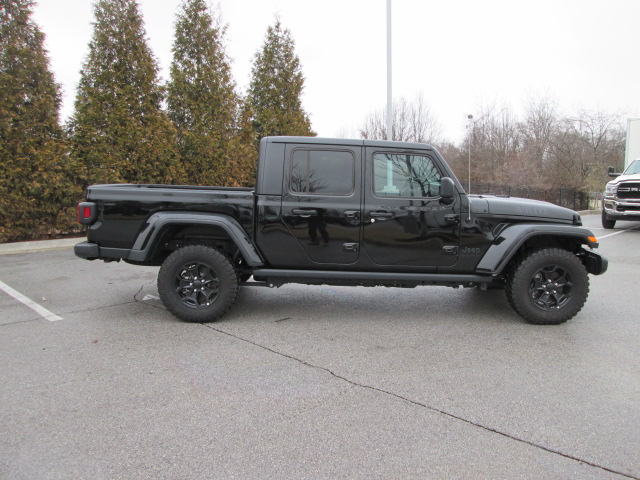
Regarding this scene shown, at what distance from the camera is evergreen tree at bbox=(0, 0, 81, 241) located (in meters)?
9.61

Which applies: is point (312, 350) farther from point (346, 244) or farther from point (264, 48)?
point (264, 48)

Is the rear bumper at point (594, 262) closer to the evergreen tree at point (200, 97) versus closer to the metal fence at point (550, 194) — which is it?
the evergreen tree at point (200, 97)

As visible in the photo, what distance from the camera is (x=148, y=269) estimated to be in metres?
7.45

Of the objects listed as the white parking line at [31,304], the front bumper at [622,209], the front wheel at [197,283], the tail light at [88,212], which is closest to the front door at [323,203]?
the front wheel at [197,283]

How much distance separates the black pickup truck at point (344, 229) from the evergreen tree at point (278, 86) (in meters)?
11.4

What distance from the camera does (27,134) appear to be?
32.3ft

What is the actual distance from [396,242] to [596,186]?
29808mm

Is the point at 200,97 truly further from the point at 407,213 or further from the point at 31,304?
the point at 407,213

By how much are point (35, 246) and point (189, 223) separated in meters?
7.51

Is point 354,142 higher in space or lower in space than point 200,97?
lower

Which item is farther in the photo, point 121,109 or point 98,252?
point 121,109

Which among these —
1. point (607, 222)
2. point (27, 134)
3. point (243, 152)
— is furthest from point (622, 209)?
point (27, 134)

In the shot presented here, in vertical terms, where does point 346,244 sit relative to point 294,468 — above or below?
above

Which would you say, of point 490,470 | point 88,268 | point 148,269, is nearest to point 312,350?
point 490,470
